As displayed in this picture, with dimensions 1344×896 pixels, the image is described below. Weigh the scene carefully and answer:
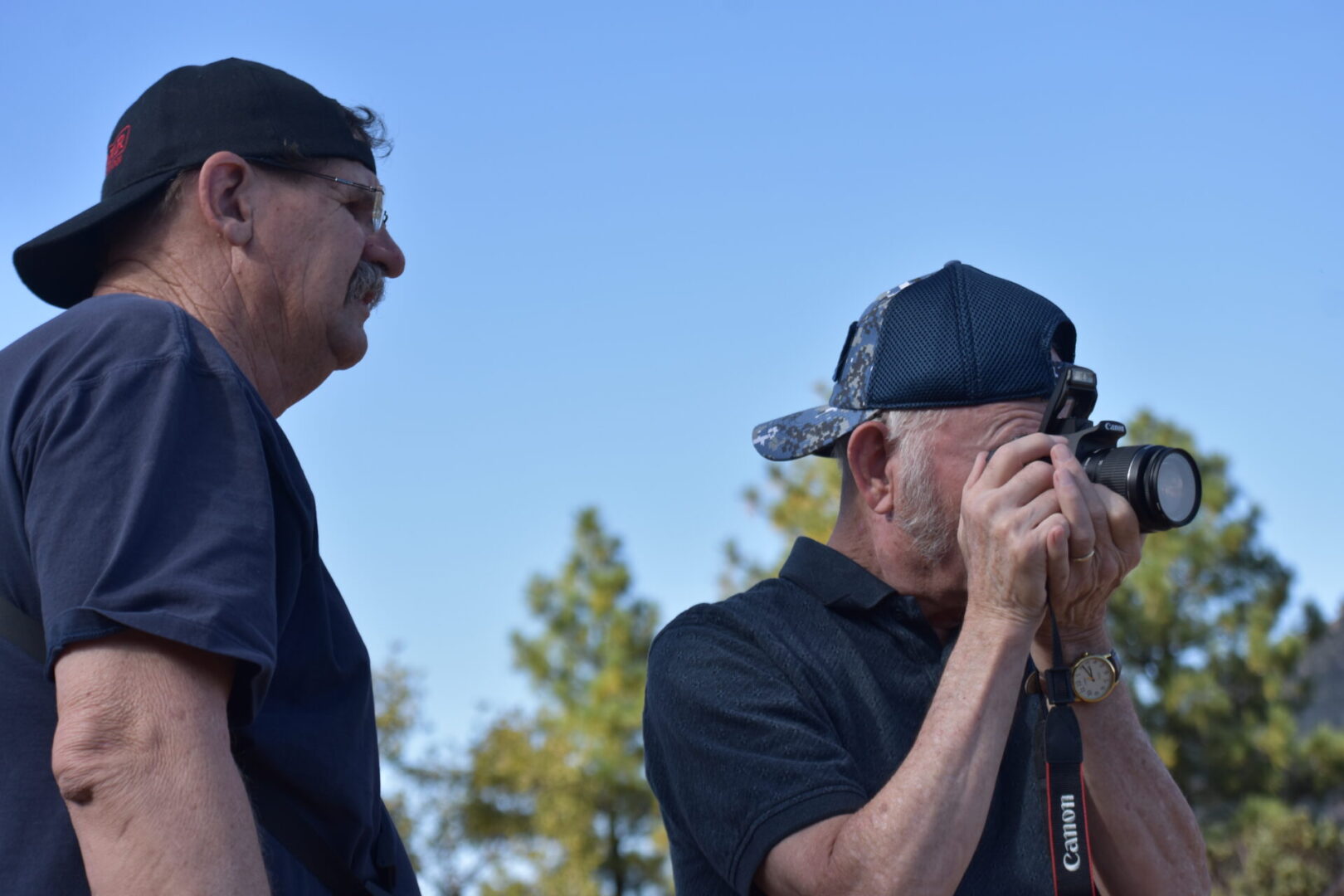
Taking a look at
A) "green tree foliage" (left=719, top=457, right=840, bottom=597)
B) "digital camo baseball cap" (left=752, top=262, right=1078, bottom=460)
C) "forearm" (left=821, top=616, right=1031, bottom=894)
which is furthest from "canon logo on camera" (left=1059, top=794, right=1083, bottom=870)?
"green tree foliage" (left=719, top=457, right=840, bottom=597)

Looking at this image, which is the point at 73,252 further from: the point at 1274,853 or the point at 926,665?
the point at 1274,853

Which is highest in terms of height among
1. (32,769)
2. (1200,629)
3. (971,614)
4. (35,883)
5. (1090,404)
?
(1200,629)

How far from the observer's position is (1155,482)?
2414mm

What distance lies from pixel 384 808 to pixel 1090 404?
158cm

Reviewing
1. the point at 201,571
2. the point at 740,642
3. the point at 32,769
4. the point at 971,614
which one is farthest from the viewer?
the point at 740,642

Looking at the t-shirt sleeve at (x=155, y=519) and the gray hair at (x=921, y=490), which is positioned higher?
the gray hair at (x=921, y=490)

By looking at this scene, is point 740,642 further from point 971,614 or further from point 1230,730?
point 1230,730

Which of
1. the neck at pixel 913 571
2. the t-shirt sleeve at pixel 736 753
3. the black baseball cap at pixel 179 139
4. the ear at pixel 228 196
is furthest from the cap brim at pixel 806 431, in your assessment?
the ear at pixel 228 196

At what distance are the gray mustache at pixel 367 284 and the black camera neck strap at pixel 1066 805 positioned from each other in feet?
4.40

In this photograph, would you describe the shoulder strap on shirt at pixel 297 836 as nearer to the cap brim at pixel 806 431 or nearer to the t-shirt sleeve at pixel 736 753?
the t-shirt sleeve at pixel 736 753

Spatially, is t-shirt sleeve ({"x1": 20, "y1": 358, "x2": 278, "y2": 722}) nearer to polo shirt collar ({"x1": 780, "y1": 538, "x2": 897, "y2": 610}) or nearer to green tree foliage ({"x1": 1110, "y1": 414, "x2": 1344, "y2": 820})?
polo shirt collar ({"x1": 780, "y1": 538, "x2": 897, "y2": 610})

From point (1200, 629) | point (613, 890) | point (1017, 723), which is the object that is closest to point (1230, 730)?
point (1200, 629)

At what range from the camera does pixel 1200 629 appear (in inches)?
841

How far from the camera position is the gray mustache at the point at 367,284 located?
90.5 inches
